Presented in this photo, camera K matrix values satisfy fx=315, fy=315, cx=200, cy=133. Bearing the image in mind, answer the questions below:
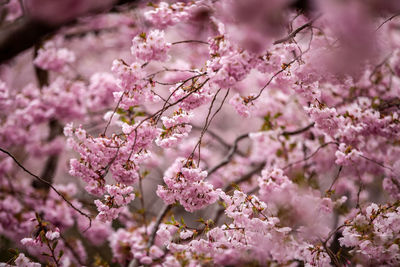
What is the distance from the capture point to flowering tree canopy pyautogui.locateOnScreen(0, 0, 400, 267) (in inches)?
58.6

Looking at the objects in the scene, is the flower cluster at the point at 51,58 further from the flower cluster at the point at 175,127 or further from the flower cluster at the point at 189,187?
the flower cluster at the point at 189,187

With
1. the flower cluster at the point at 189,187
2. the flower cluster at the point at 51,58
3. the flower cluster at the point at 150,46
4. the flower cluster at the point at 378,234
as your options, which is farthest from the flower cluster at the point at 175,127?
the flower cluster at the point at 51,58

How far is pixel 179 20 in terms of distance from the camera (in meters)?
2.16

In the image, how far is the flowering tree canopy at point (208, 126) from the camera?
1488 millimetres

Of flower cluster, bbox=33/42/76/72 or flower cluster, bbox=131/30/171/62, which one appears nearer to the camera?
flower cluster, bbox=131/30/171/62

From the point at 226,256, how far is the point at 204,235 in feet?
3.23

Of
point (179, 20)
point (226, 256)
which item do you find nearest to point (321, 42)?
point (179, 20)

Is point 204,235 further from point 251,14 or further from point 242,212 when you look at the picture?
point 251,14

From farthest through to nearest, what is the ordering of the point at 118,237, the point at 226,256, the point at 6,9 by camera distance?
the point at 6,9 → the point at 118,237 → the point at 226,256

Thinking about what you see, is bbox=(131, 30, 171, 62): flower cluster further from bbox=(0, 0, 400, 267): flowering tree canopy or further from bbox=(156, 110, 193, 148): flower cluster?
bbox=(156, 110, 193, 148): flower cluster

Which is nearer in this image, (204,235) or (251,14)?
(251,14)

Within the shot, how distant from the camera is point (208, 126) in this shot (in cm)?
207

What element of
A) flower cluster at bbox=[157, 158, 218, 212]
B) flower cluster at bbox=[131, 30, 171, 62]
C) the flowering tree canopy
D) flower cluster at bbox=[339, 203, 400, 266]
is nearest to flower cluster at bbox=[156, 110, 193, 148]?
the flowering tree canopy

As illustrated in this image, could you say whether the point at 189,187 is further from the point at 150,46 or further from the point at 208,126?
the point at 150,46
